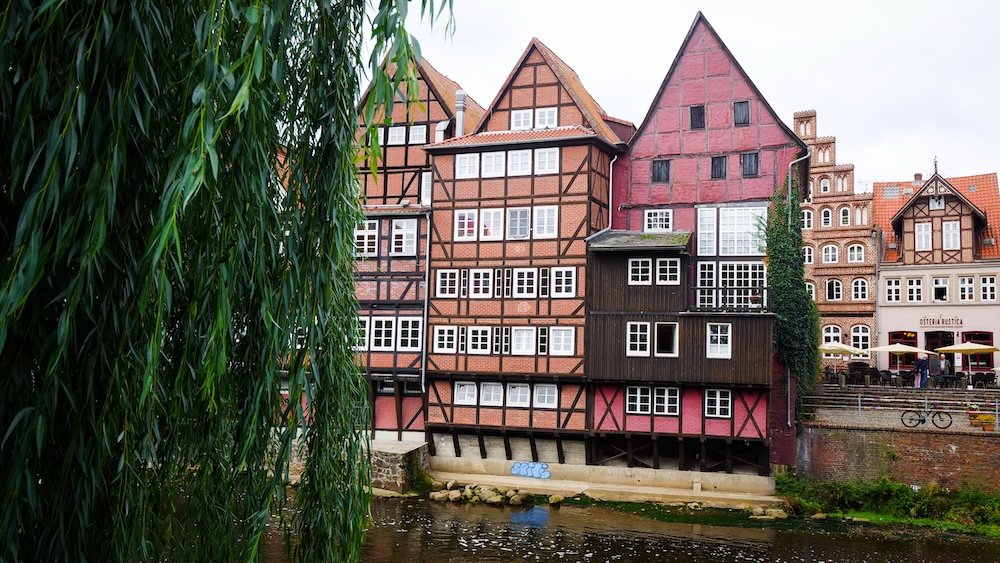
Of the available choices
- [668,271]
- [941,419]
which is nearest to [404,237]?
[668,271]

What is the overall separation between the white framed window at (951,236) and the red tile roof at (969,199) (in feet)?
3.31

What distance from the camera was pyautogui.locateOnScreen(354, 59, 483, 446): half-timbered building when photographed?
2591 cm

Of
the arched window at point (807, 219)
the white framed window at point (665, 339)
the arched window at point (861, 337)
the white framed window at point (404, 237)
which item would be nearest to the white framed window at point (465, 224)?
the white framed window at point (404, 237)

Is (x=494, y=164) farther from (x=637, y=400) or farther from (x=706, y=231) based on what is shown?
(x=637, y=400)

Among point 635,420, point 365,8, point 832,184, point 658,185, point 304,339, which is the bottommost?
point 635,420

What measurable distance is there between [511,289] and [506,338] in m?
1.49

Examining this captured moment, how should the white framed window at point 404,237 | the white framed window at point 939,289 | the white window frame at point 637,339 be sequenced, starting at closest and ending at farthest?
the white window frame at point 637,339 → the white framed window at point 404,237 → the white framed window at point 939,289

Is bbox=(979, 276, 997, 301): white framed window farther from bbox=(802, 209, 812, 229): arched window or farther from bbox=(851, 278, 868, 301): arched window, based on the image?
bbox=(802, 209, 812, 229): arched window

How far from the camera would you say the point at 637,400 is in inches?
938

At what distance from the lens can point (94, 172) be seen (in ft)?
12.6

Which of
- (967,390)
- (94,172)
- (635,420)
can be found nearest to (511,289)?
(635,420)

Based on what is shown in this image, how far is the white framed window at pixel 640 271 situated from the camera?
23844 millimetres

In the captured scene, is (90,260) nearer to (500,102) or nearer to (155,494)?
(155,494)

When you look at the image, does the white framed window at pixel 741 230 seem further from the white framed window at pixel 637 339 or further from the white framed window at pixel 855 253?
the white framed window at pixel 855 253
